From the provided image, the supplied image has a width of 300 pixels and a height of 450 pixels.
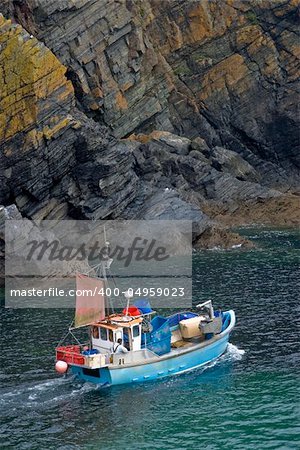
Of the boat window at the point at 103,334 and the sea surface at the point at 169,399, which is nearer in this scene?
the sea surface at the point at 169,399

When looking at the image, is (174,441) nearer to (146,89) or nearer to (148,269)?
(148,269)

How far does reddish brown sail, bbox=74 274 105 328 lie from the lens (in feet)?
144

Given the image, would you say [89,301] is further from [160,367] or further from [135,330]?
[160,367]

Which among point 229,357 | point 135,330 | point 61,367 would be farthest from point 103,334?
point 229,357

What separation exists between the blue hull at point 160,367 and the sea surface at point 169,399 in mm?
490

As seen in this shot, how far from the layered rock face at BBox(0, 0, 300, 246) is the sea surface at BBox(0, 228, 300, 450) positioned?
26337 mm

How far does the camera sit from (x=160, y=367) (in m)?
44.2

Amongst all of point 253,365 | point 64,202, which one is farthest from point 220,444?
point 64,202

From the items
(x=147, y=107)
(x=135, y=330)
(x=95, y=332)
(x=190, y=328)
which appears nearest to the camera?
(x=135, y=330)

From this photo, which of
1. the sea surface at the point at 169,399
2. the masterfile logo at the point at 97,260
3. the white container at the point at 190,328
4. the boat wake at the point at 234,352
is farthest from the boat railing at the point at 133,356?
the masterfile logo at the point at 97,260

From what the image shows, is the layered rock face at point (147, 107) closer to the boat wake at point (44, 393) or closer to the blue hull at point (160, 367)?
the blue hull at point (160, 367)

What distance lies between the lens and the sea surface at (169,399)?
35750 millimetres

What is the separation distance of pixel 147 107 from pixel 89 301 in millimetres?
67058

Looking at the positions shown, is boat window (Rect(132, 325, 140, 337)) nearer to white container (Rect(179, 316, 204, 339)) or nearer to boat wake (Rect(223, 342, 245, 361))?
white container (Rect(179, 316, 204, 339))
